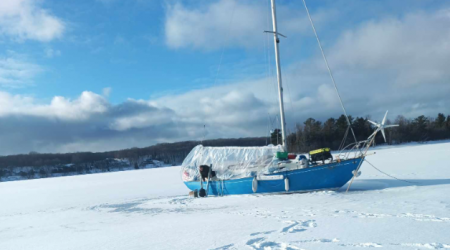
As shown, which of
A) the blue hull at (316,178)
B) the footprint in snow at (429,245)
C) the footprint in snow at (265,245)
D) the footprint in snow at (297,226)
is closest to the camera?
the footprint in snow at (429,245)

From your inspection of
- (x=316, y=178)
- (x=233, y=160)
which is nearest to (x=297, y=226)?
(x=316, y=178)

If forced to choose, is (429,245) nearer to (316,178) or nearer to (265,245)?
(265,245)

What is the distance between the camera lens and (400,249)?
5828 millimetres

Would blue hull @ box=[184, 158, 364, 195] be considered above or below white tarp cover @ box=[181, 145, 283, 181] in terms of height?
below

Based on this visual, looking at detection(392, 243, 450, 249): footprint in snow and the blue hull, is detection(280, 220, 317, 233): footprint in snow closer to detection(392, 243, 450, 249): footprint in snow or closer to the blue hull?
detection(392, 243, 450, 249): footprint in snow

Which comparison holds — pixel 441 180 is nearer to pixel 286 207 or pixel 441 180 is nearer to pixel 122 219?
pixel 286 207

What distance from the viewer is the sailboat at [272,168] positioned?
13.7 m

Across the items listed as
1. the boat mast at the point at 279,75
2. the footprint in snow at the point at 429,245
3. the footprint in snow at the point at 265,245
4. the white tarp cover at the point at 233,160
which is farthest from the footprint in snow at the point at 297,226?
the boat mast at the point at 279,75

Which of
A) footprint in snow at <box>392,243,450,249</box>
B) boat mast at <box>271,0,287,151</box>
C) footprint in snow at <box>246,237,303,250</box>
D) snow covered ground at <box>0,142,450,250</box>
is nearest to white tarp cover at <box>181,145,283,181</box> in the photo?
boat mast at <box>271,0,287,151</box>

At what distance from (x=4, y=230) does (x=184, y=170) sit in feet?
25.8

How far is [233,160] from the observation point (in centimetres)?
1588

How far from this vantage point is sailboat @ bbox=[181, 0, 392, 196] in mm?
13656

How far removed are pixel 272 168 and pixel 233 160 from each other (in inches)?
81.1

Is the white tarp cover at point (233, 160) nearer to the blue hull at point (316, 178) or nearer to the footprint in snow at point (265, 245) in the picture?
the blue hull at point (316, 178)
